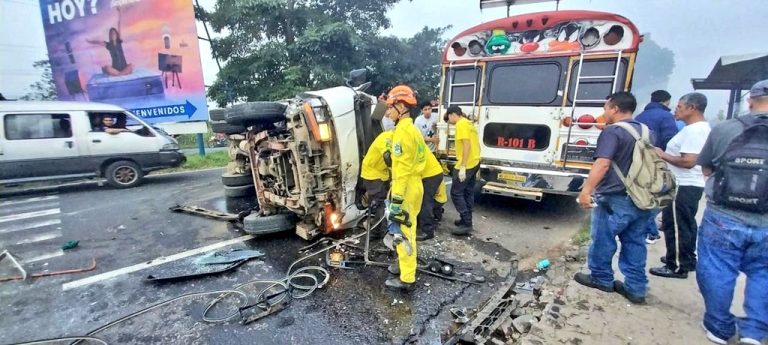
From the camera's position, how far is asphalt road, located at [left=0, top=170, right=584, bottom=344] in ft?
8.52

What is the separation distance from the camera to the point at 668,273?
10.2ft

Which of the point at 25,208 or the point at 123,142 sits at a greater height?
the point at 123,142

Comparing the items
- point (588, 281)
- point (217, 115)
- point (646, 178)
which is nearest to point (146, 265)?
point (217, 115)

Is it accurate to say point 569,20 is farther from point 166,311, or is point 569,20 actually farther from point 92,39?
point 92,39

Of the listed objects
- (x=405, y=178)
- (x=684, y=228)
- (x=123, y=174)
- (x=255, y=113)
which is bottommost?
(x=684, y=228)

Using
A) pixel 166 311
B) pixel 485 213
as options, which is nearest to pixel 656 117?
pixel 485 213

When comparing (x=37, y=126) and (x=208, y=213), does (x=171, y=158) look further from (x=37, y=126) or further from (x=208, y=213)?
(x=208, y=213)

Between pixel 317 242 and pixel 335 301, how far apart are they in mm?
1249

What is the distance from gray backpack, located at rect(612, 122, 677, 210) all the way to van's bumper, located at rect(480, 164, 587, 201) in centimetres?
205

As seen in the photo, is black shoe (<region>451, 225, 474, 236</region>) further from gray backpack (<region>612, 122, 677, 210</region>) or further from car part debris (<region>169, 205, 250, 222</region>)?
car part debris (<region>169, 205, 250, 222</region>)

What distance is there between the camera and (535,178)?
16.8 ft

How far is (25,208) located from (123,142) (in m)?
1.97

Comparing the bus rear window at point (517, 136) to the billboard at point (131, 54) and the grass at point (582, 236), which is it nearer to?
the grass at point (582, 236)

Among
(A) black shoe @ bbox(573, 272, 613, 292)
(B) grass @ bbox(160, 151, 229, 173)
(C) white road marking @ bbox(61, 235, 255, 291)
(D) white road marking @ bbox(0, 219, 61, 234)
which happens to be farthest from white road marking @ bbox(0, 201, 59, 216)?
(A) black shoe @ bbox(573, 272, 613, 292)
